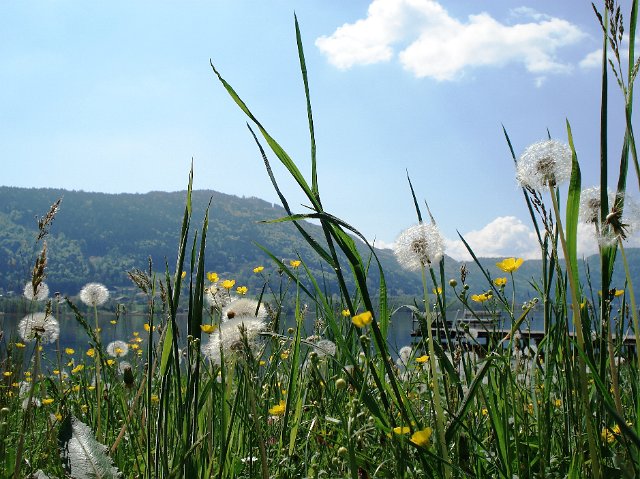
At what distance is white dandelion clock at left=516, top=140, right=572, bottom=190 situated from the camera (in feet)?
4.18

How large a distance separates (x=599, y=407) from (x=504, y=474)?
0.93 ft

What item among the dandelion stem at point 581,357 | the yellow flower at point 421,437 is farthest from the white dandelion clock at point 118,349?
the dandelion stem at point 581,357

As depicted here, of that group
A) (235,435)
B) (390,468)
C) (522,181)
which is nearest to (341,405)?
(235,435)

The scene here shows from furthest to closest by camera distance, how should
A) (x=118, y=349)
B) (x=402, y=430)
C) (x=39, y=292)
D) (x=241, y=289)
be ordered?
(x=118, y=349), (x=241, y=289), (x=39, y=292), (x=402, y=430)

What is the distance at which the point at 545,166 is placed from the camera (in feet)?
4.24

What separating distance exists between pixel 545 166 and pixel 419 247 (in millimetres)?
331

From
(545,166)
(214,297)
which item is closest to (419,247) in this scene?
(545,166)

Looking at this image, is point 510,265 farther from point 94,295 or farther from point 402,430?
point 94,295

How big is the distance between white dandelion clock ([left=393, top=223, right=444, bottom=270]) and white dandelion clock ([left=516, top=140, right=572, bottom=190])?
0.23 metres

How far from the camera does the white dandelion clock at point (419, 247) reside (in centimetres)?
138

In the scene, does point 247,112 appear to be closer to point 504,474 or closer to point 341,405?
point 504,474

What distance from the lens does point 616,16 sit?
3.73 ft

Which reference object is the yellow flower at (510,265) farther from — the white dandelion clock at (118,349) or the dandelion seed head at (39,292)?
the white dandelion clock at (118,349)

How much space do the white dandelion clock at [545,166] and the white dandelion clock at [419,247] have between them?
23 cm
